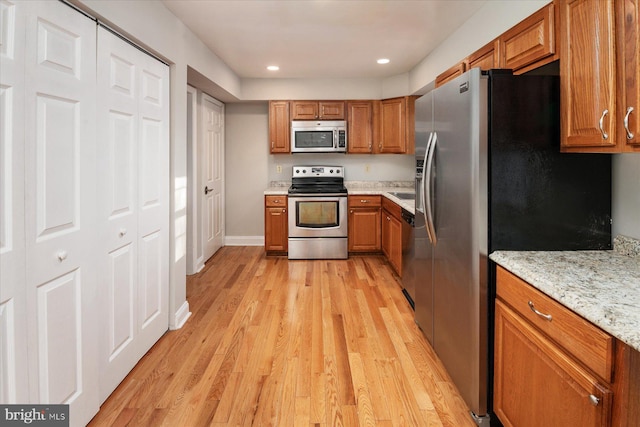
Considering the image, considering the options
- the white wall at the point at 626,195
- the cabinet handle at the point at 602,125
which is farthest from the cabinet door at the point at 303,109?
the cabinet handle at the point at 602,125

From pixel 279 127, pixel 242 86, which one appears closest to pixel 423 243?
pixel 279 127

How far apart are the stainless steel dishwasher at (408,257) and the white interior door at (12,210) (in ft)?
9.24

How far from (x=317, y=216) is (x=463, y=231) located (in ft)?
11.5

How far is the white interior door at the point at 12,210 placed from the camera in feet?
4.74

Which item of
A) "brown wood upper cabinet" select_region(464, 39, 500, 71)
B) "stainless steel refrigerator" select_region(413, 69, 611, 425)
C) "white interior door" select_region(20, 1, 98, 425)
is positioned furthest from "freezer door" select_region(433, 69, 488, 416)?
"white interior door" select_region(20, 1, 98, 425)

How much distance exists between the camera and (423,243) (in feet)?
9.46

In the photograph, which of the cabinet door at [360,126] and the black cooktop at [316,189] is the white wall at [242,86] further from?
the black cooktop at [316,189]

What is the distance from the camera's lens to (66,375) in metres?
1.81

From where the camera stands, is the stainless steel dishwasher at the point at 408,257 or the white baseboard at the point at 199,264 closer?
the stainless steel dishwasher at the point at 408,257

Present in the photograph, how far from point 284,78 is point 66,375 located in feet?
15.5

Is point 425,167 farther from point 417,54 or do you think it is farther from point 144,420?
point 417,54

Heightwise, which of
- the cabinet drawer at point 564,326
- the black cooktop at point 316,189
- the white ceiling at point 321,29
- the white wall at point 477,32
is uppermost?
the white ceiling at point 321,29

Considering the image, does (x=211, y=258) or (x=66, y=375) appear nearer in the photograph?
(x=66, y=375)

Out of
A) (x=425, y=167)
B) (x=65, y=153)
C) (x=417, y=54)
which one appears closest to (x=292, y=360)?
(x=425, y=167)
